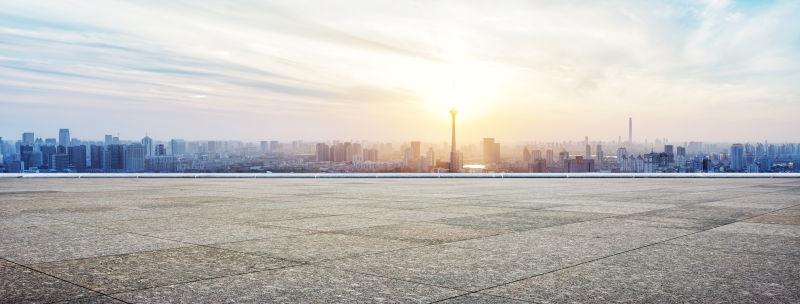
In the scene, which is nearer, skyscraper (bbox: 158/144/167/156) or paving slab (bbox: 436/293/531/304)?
paving slab (bbox: 436/293/531/304)

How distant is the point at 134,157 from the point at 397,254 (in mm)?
72343

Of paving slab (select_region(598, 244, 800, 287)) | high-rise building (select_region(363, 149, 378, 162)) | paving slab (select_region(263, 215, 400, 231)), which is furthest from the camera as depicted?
high-rise building (select_region(363, 149, 378, 162))

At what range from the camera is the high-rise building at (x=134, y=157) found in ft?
239

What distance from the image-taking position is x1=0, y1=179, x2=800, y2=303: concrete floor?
20.6 feet

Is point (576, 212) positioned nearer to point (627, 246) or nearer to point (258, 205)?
point (627, 246)

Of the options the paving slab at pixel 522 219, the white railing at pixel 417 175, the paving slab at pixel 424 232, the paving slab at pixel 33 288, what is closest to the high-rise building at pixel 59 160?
the white railing at pixel 417 175

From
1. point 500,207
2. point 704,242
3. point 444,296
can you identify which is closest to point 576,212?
point 500,207

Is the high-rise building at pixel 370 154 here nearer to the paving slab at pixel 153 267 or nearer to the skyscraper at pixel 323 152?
the skyscraper at pixel 323 152

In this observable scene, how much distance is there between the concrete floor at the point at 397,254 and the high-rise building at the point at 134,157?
60604 millimetres

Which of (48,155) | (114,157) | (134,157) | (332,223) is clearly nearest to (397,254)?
(332,223)

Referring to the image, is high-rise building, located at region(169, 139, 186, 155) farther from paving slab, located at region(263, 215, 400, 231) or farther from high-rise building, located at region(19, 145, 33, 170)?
paving slab, located at region(263, 215, 400, 231)

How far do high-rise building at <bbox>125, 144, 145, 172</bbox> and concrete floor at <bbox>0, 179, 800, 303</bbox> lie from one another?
60604 millimetres

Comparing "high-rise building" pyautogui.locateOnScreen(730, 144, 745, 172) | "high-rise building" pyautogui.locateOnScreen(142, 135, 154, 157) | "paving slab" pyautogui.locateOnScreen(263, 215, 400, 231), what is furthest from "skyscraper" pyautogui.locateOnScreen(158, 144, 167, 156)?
"paving slab" pyautogui.locateOnScreen(263, 215, 400, 231)

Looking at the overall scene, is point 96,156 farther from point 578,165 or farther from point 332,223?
point 332,223
